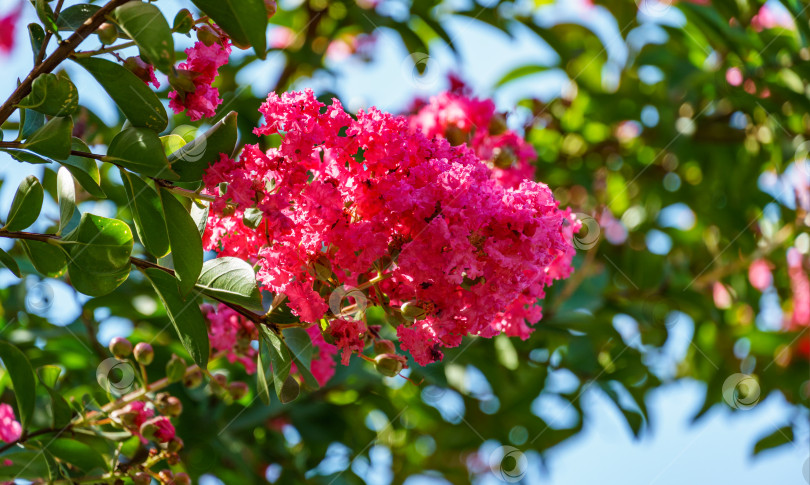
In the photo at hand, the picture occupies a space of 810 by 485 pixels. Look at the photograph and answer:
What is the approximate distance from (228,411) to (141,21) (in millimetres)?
1191

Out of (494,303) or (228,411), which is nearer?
(494,303)

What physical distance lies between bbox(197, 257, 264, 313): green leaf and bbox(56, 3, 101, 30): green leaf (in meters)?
0.36

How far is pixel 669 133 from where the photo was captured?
8.48ft

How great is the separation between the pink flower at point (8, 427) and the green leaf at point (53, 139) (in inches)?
27.3

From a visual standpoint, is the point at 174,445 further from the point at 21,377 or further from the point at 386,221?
the point at 386,221

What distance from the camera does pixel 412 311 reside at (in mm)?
1088

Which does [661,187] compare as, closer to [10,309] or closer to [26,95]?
[10,309]

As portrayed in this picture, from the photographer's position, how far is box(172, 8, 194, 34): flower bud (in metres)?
1.01

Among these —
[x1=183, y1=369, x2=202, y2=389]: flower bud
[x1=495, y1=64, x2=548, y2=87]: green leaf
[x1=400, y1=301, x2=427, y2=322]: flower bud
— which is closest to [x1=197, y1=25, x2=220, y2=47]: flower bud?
[x1=400, y1=301, x2=427, y2=322]: flower bud

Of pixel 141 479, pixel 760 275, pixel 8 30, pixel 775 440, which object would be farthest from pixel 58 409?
pixel 8 30

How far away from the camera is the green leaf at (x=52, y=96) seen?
92cm

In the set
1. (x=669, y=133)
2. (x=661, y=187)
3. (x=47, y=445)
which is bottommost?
(x=47, y=445)

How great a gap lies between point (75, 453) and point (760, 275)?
8.53ft

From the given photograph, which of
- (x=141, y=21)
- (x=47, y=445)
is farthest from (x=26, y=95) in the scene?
(x=47, y=445)
